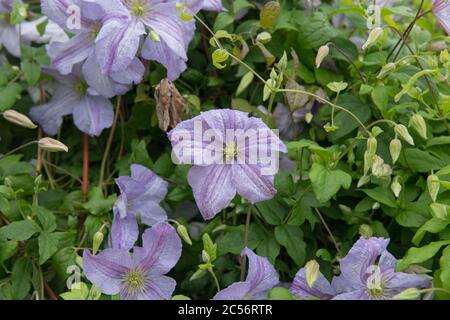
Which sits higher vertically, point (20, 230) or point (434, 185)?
point (434, 185)

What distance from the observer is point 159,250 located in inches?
36.7

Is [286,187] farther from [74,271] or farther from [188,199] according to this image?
[74,271]

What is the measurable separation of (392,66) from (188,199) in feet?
1.16

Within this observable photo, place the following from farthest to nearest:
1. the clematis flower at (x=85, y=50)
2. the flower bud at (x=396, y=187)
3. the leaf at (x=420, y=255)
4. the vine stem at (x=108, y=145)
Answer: the vine stem at (x=108, y=145), the clematis flower at (x=85, y=50), the flower bud at (x=396, y=187), the leaf at (x=420, y=255)

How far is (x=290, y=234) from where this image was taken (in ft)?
3.22

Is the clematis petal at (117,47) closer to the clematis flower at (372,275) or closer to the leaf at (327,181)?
the leaf at (327,181)

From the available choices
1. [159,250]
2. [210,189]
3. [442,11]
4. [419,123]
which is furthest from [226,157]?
[442,11]

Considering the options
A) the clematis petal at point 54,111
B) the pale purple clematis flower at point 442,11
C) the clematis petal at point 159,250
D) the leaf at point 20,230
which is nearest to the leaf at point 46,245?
the leaf at point 20,230

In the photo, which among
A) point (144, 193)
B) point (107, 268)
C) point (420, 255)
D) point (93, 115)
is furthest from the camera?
point (93, 115)

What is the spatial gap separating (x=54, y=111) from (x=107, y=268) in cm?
35

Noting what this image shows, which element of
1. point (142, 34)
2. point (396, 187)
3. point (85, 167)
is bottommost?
point (85, 167)

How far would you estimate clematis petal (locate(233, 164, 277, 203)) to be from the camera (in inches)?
35.7

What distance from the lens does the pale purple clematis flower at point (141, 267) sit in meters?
0.92

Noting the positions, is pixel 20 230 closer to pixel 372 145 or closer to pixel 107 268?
pixel 107 268
